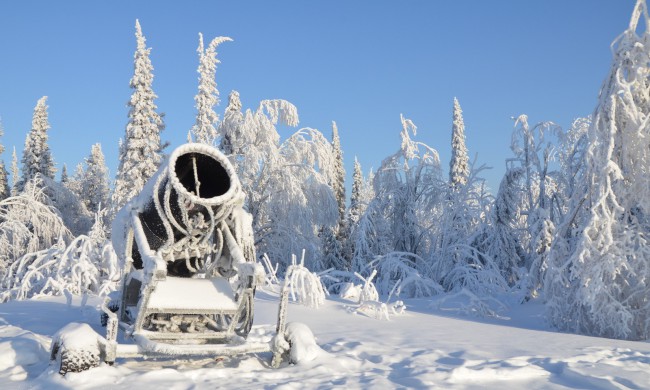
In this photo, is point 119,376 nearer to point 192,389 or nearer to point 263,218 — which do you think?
point 192,389

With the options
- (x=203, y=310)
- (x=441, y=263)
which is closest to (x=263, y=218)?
(x=441, y=263)

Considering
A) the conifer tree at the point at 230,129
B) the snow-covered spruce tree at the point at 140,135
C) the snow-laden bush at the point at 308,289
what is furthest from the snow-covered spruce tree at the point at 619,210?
the snow-covered spruce tree at the point at 140,135

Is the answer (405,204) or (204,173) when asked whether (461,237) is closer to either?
(405,204)

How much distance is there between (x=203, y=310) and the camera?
5.65 metres

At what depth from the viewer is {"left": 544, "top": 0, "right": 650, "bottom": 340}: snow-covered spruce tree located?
8977mm

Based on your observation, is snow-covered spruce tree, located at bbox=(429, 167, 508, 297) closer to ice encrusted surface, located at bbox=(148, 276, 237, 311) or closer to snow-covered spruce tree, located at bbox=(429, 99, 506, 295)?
snow-covered spruce tree, located at bbox=(429, 99, 506, 295)

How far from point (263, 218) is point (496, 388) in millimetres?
17678

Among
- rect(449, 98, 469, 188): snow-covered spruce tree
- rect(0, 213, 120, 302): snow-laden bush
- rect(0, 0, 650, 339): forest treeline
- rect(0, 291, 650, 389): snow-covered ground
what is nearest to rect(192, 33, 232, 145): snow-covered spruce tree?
rect(0, 0, 650, 339): forest treeline

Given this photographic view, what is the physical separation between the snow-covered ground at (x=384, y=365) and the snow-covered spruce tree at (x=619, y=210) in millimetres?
1354

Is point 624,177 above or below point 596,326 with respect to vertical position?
above

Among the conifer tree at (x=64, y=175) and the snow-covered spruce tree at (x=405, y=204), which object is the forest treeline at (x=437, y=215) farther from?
the conifer tree at (x=64, y=175)

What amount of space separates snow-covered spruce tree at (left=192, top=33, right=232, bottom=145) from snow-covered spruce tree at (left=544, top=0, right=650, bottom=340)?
1845 cm

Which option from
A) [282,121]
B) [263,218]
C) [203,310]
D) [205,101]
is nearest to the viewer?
[203,310]

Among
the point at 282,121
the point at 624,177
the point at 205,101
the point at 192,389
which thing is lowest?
the point at 192,389
